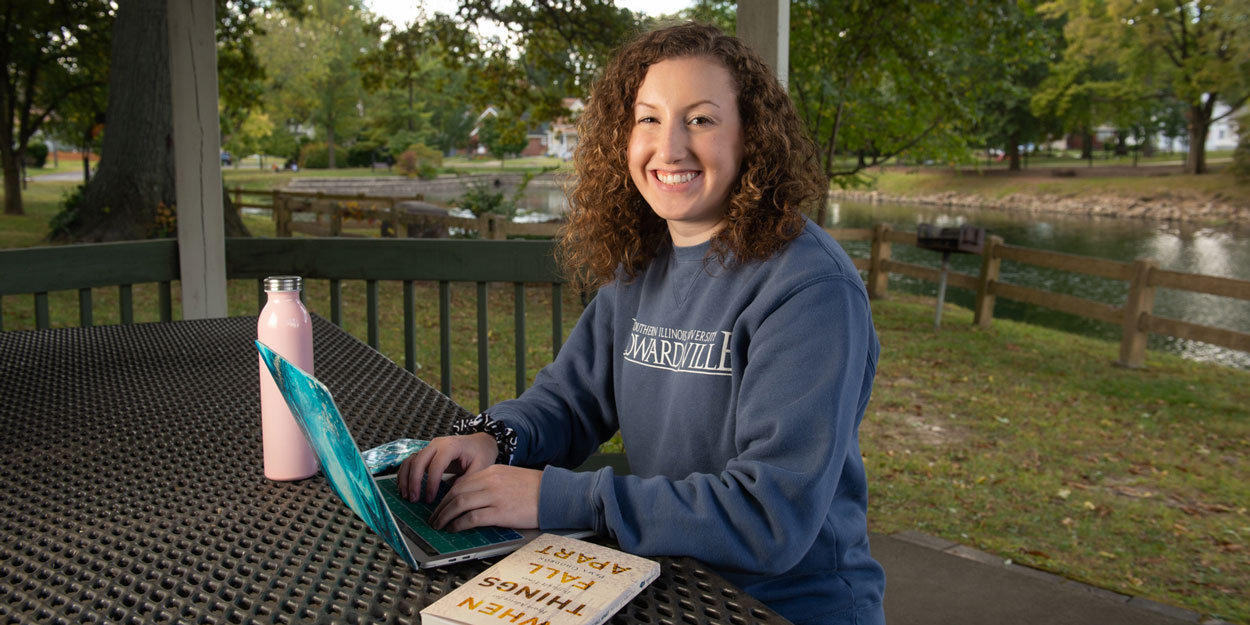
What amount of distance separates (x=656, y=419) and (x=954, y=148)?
34.3ft

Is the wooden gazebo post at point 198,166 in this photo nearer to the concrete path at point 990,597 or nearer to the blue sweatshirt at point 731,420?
the blue sweatshirt at point 731,420

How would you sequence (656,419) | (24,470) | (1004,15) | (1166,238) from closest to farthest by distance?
(24,470) → (656,419) → (1004,15) → (1166,238)

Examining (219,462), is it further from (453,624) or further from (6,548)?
(453,624)

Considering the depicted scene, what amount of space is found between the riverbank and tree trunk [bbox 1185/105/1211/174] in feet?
1.75

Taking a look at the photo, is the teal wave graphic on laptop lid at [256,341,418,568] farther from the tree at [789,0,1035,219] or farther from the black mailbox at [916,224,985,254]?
the black mailbox at [916,224,985,254]

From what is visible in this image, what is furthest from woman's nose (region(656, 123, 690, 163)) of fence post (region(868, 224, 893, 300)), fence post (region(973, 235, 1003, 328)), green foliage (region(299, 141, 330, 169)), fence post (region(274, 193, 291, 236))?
green foliage (region(299, 141, 330, 169))

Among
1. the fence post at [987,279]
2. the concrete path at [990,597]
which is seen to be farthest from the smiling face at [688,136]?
the fence post at [987,279]

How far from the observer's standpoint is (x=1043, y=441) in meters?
5.40

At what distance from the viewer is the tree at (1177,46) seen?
26.3m

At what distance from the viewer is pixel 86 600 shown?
0.90 metres

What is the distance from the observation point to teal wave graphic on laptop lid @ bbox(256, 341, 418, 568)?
0.87m

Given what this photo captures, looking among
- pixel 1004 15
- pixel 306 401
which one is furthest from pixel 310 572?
pixel 1004 15

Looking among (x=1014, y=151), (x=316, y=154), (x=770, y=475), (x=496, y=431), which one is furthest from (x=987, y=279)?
(x=316, y=154)

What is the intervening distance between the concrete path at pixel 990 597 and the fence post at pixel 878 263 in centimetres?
741
